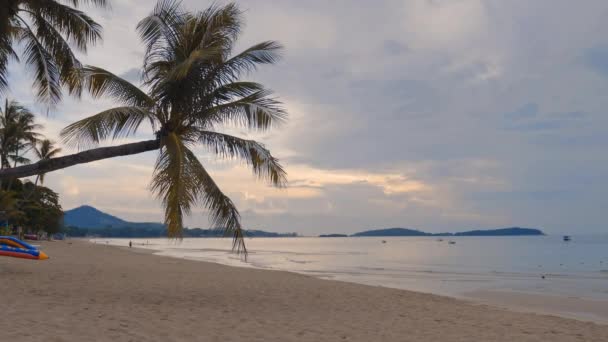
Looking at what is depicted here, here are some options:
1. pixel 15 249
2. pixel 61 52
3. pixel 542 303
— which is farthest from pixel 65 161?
pixel 542 303

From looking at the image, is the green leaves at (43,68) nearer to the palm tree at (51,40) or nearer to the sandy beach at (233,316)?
the palm tree at (51,40)

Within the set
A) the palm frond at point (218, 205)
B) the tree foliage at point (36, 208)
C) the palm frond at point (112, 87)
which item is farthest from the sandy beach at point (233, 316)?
the tree foliage at point (36, 208)

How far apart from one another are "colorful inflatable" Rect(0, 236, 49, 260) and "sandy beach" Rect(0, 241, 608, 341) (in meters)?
3.11

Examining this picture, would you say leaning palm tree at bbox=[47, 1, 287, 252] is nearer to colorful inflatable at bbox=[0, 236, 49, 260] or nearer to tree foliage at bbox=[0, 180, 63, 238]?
colorful inflatable at bbox=[0, 236, 49, 260]

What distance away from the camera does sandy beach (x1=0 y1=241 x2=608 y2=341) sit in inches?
252

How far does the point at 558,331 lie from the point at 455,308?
283 cm

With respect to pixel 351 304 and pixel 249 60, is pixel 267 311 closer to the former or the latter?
pixel 351 304

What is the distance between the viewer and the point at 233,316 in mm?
8062

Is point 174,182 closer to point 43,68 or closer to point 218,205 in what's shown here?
point 218,205

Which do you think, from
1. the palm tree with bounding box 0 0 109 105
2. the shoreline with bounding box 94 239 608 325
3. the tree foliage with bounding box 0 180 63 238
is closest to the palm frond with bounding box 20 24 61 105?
the palm tree with bounding box 0 0 109 105

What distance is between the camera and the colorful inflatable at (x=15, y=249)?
15.2m

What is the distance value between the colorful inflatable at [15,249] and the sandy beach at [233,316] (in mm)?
3109

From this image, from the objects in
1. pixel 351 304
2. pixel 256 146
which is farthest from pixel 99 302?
pixel 351 304

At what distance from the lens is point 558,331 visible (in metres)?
8.54
